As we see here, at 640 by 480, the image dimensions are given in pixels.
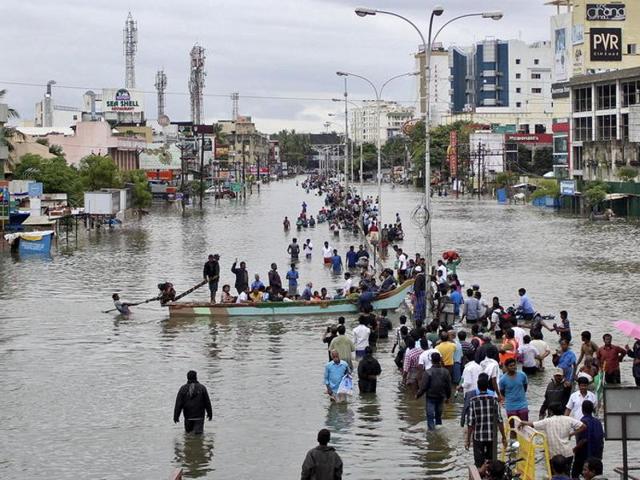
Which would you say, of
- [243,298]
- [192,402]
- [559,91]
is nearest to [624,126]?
[559,91]

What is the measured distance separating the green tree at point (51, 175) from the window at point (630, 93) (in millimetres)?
38267

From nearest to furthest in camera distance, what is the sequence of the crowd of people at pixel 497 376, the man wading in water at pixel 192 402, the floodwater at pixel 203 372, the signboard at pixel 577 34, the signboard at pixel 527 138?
the crowd of people at pixel 497 376
the floodwater at pixel 203 372
the man wading in water at pixel 192 402
the signboard at pixel 577 34
the signboard at pixel 527 138

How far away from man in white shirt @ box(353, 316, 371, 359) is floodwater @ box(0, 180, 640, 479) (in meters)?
0.62

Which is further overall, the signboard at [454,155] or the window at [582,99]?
the signboard at [454,155]

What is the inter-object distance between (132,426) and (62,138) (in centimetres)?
9222

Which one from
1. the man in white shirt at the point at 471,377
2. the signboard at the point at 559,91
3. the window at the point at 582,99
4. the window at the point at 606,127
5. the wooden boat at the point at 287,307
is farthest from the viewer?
the signboard at the point at 559,91

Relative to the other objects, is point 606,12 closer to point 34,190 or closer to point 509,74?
point 34,190

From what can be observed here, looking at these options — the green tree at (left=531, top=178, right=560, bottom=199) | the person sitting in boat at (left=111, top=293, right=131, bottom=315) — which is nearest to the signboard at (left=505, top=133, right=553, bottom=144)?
the green tree at (left=531, top=178, right=560, bottom=199)

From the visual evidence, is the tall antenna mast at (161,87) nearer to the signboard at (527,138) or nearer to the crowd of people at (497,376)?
the signboard at (527,138)

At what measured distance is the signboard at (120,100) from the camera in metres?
156

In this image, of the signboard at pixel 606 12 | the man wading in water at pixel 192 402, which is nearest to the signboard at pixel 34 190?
the man wading in water at pixel 192 402

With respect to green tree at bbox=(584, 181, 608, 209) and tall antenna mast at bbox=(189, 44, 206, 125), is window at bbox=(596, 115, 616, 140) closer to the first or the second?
green tree at bbox=(584, 181, 608, 209)

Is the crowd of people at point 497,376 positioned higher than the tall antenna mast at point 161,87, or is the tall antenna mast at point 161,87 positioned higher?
the tall antenna mast at point 161,87

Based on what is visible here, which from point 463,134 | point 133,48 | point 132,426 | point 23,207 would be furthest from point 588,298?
point 133,48
